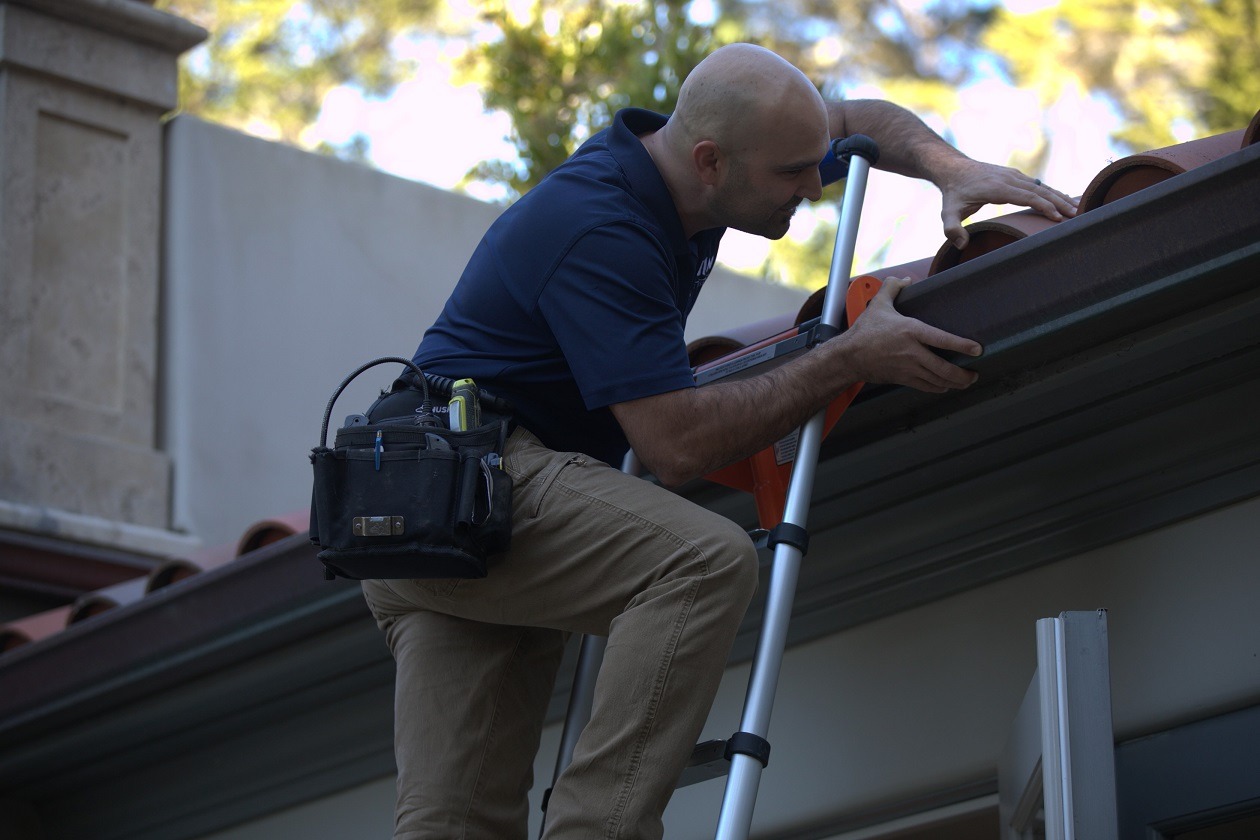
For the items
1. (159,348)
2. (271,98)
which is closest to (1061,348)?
(159,348)

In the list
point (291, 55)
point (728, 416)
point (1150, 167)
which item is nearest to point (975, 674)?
point (728, 416)

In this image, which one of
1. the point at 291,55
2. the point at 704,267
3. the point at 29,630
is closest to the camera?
the point at 704,267

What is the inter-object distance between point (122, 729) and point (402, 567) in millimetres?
2338

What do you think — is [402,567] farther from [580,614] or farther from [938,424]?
[938,424]

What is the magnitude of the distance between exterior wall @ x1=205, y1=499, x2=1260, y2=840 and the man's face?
2.91ft

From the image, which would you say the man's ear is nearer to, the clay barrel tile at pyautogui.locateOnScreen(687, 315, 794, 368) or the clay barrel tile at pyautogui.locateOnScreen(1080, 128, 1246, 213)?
the clay barrel tile at pyautogui.locateOnScreen(687, 315, 794, 368)

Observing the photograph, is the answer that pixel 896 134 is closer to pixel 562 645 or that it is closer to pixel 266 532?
pixel 562 645

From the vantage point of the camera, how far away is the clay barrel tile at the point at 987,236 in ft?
9.37

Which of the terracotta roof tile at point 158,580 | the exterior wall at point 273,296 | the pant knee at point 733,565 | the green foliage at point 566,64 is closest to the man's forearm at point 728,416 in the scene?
the pant knee at point 733,565

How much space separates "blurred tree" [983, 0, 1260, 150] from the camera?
48.8 feet

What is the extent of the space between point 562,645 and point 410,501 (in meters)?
0.71

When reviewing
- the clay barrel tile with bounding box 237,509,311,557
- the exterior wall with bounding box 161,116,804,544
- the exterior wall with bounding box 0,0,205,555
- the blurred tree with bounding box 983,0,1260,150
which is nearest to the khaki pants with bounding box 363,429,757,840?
the clay barrel tile with bounding box 237,509,311,557

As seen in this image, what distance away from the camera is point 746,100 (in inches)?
118

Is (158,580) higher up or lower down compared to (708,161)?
lower down
